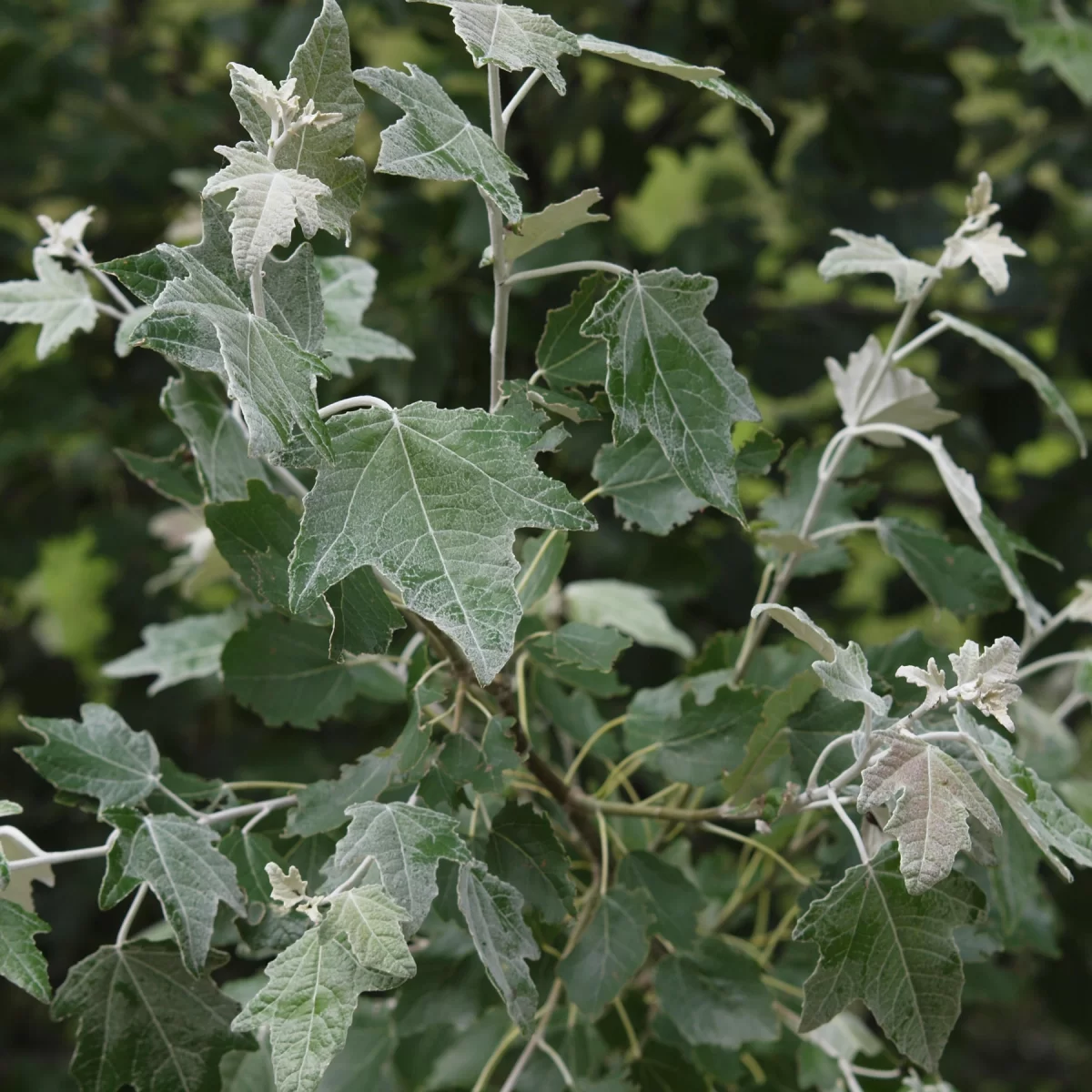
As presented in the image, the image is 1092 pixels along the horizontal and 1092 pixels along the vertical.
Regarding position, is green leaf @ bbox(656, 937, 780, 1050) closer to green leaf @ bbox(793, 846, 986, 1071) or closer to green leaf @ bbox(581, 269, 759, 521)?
green leaf @ bbox(793, 846, 986, 1071)

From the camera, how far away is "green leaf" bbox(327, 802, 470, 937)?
36cm

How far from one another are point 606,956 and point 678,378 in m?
0.23

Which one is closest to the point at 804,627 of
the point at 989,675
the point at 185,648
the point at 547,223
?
the point at 989,675

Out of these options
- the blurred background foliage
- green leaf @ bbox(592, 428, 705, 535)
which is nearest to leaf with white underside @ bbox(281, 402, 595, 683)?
green leaf @ bbox(592, 428, 705, 535)

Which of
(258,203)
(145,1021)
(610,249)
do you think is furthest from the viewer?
(610,249)

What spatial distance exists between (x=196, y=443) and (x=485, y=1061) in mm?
349

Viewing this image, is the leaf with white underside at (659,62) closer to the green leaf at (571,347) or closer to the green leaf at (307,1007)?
the green leaf at (571,347)

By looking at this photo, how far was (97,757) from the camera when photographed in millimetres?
461

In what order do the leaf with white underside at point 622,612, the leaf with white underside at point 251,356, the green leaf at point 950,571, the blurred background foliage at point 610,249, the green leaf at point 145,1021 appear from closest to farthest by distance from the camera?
the leaf with white underside at point 251,356
the green leaf at point 145,1021
the green leaf at point 950,571
the leaf with white underside at point 622,612
the blurred background foliage at point 610,249

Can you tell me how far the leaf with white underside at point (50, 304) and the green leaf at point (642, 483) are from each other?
209 millimetres

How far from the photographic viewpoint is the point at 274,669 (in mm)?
515

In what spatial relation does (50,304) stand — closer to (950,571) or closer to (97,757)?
(97,757)

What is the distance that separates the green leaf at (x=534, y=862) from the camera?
46cm

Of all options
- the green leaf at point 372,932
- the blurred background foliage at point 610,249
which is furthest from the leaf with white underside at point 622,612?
the green leaf at point 372,932
